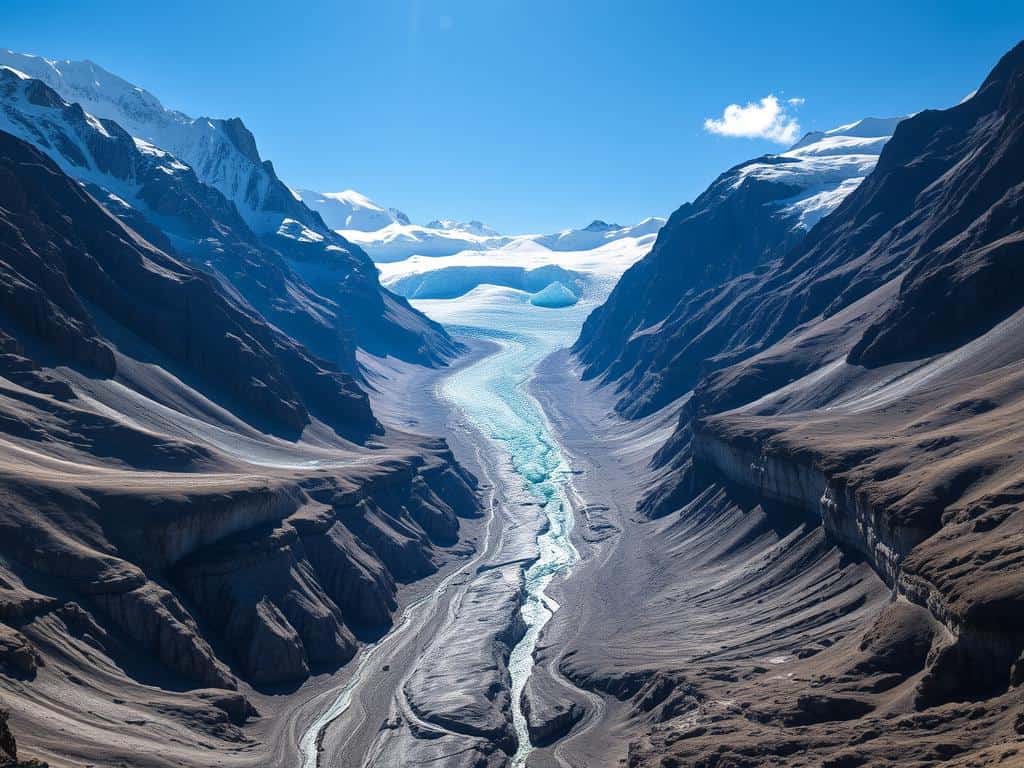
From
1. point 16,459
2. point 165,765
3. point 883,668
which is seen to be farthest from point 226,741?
point 883,668

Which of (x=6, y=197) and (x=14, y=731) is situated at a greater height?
(x=6, y=197)

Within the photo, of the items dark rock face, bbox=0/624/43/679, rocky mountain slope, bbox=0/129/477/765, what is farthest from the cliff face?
dark rock face, bbox=0/624/43/679

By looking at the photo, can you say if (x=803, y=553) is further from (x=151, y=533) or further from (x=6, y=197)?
(x=6, y=197)

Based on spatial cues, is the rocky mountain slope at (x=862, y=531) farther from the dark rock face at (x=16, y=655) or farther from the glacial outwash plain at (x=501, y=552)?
the dark rock face at (x=16, y=655)

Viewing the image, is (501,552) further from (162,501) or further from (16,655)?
(16,655)

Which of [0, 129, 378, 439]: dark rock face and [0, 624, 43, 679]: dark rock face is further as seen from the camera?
[0, 129, 378, 439]: dark rock face

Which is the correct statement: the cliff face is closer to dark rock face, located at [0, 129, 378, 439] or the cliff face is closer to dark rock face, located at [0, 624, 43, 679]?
dark rock face, located at [0, 624, 43, 679]

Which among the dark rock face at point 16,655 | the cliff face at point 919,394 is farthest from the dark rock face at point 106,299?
the cliff face at point 919,394
